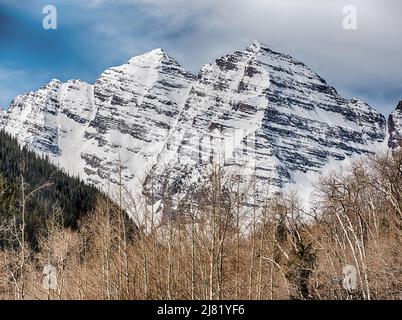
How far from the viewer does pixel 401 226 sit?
3234 centimetres

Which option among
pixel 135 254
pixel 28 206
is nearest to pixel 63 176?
pixel 28 206

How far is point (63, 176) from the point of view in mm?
145125

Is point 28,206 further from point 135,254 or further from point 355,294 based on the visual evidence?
point 355,294

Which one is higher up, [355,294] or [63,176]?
[63,176]
